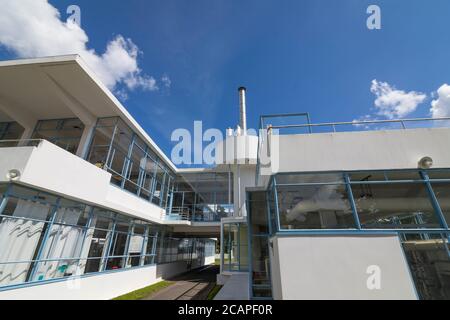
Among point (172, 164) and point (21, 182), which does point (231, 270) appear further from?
point (21, 182)

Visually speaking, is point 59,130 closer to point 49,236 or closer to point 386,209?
point 49,236

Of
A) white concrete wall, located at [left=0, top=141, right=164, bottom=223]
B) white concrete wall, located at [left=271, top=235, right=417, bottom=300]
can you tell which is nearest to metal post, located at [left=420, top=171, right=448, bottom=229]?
white concrete wall, located at [left=271, top=235, right=417, bottom=300]

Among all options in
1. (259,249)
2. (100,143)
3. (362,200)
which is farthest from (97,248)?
(362,200)

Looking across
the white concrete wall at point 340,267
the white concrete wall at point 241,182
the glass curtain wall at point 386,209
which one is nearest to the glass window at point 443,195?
the glass curtain wall at point 386,209

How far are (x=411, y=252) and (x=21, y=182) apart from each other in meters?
11.6

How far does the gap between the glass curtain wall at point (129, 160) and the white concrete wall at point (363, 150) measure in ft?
30.3

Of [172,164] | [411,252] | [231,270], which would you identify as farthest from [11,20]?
[231,270]

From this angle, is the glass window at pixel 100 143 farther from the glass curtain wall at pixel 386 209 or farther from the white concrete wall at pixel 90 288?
the glass curtain wall at pixel 386 209

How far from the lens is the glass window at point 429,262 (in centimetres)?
518

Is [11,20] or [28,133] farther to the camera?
→ [28,133]

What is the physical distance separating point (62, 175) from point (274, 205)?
26.1 ft

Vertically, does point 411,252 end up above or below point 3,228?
below
